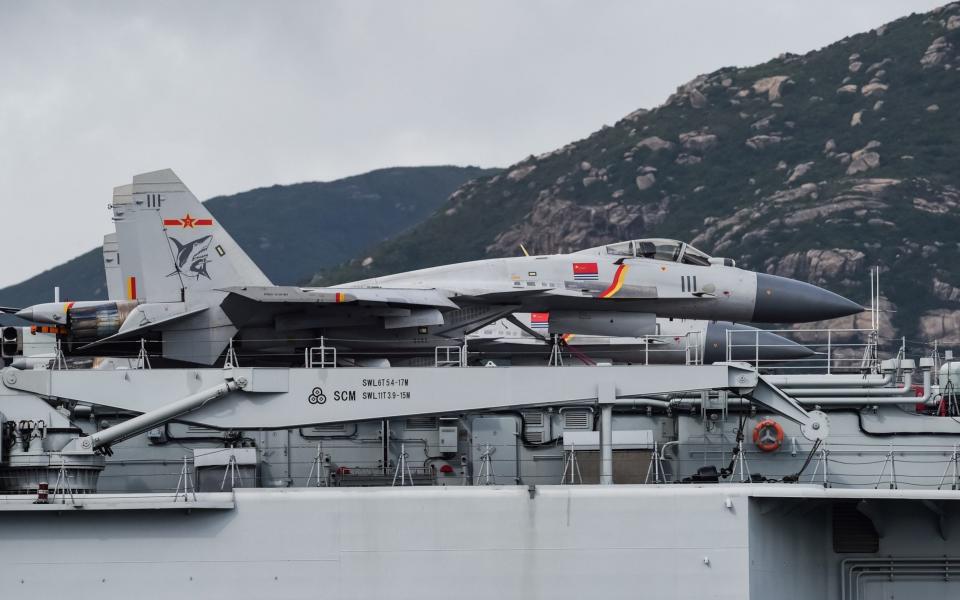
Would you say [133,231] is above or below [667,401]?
above

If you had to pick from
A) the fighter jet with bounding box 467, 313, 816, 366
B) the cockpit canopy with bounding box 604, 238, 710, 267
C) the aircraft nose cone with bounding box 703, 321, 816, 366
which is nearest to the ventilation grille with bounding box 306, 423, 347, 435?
→ the cockpit canopy with bounding box 604, 238, 710, 267

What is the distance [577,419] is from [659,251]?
6.04m

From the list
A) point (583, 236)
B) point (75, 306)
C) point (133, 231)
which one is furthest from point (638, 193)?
point (75, 306)

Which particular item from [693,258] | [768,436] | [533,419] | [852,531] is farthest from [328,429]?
[693,258]

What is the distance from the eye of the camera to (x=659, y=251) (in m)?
25.0

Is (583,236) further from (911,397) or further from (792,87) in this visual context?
(911,397)

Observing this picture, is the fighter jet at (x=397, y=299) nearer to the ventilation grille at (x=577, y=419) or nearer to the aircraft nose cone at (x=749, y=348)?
the ventilation grille at (x=577, y=419)

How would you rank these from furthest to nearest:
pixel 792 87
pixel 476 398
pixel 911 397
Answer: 1. pixel 792 87
2. pixel 911 397
3. pixel 476 398

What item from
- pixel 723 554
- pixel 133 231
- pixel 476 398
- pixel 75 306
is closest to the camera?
pixel 723 554

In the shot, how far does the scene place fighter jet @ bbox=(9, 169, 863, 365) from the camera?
75.3 feet

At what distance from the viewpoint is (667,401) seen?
65.4ft

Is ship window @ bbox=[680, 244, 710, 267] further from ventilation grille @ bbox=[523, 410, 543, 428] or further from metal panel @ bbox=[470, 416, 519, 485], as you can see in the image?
metal panel @ bbox=[470, 416, 519, 485]

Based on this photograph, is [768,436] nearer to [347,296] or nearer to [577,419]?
[577,419]

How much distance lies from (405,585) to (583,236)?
8745cm
